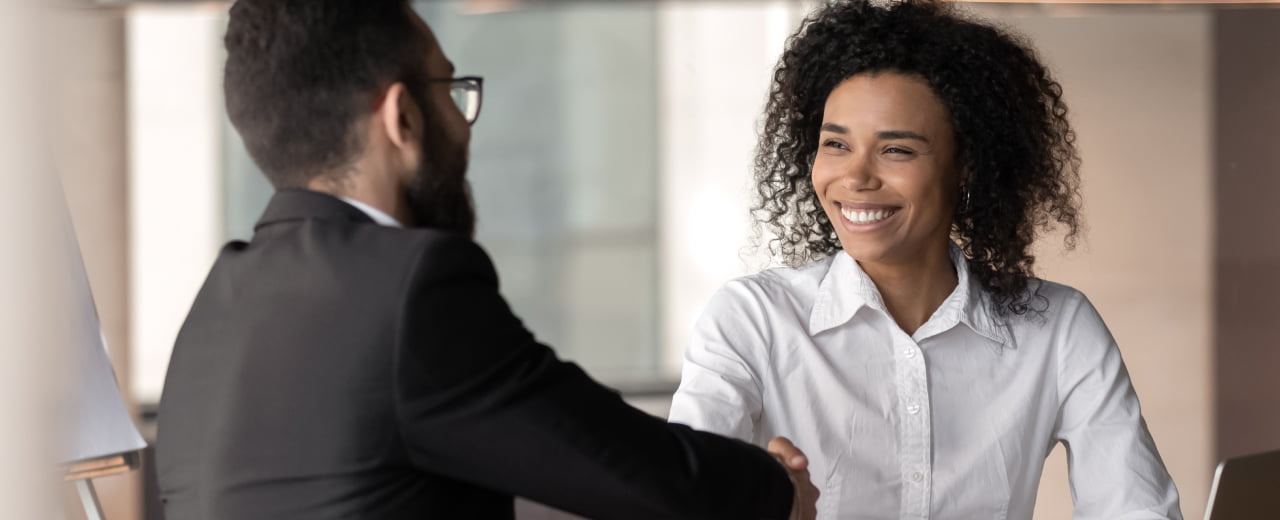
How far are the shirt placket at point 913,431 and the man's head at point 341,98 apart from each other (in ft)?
3.19

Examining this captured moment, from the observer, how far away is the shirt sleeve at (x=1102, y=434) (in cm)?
194

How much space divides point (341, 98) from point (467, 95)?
23 cm

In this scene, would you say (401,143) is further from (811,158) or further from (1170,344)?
→ (1170,344)

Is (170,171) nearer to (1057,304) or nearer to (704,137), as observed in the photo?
(704,137)

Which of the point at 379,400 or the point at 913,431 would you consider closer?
the point at 379,400

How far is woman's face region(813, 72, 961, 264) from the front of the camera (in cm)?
210

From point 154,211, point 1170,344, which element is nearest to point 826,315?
point 1170,344

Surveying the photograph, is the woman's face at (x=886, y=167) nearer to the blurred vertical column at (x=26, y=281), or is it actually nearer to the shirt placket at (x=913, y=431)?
the shirt placket at (x=913, y=431)

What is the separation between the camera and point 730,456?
1.45 metres

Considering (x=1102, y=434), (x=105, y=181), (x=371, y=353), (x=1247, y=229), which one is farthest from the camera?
(x=1247, y=229)

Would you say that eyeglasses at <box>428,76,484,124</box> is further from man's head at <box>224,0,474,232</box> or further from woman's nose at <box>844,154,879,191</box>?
woman's nose at <box>844,154,879,191</box>

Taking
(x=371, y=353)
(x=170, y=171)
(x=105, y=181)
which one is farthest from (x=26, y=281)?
(x=170, y=171)

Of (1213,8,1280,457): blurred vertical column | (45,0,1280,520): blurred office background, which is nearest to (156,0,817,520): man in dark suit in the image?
(45,0,1280,520): blurred office background

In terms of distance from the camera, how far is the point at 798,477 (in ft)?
5.58
